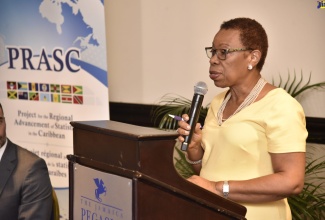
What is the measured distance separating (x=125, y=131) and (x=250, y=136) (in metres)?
0.78

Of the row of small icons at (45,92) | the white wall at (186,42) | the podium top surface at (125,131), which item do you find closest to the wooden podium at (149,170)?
the podium top surface at (125,131)

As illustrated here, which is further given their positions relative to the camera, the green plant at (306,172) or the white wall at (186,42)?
the white wall at (186,42)

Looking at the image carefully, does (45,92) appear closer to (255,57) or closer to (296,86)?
(296,86)

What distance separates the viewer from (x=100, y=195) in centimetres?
184

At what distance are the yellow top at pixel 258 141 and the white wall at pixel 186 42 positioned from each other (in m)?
1.91

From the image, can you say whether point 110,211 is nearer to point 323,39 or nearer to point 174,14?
point 323,39

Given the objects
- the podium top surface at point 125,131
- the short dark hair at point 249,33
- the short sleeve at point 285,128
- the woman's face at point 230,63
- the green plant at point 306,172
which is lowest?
the green plant at point 306,172

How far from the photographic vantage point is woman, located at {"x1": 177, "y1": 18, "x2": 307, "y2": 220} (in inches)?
89.1

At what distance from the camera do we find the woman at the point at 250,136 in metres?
2.26

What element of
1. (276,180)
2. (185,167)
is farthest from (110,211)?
(185,167)

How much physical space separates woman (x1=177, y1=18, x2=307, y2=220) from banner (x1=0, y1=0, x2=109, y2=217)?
208cm

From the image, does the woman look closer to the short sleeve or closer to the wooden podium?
the short sleeve

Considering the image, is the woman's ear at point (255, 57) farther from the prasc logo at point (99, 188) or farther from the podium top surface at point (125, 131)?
the prasc logo at point (99, 188)

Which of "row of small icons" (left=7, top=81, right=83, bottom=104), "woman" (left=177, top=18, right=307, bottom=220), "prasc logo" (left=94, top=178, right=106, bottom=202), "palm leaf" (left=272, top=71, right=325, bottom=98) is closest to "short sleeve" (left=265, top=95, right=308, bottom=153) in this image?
"woman" (left=177, top=18, right=307, bottom=220)
